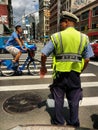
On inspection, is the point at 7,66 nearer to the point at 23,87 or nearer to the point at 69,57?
the point at 23,87

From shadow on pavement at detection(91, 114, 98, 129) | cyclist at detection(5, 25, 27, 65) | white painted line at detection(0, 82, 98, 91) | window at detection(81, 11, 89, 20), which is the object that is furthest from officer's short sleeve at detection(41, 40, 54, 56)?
window at detection(81, 11, 89, 20)

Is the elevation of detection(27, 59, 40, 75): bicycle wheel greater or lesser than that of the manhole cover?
greater

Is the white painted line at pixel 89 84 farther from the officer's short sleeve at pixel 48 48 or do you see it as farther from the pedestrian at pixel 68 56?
the officer's short sleeve at pixel 48 48

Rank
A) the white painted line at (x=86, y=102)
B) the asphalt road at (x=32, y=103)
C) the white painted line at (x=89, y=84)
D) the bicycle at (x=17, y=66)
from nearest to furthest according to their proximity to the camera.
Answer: the asphalt road at (x=32, y=103) < the white painted line at (x=86, y=102) < the white painted line at (x=89, y=84) < the bicycle at (x=17, y=66)

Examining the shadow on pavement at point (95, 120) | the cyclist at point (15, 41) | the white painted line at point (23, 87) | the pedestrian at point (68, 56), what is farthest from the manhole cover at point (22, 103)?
the cyclist at point (15, 41)

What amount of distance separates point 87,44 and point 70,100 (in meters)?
0.95

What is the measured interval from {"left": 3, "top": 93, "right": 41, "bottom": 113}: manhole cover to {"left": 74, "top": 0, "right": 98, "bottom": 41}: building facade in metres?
53.6

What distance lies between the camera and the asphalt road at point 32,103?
15.1ft

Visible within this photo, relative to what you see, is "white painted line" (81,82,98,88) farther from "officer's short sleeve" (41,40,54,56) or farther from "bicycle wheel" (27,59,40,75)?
"officer's short sleeve" (41,40,54,56)

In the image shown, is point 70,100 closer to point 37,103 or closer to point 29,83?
point 37,103

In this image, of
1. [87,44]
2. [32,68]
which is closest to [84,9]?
[32,68]

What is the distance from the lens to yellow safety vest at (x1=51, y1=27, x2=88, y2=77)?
3.41 m

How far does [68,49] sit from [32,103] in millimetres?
2450

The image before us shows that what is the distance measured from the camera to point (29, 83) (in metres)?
7.62
